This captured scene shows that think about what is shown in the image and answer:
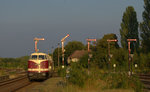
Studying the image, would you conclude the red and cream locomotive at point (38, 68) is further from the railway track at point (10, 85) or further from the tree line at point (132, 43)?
the tree line at point (132, 43)

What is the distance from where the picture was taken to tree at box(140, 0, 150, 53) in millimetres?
55694

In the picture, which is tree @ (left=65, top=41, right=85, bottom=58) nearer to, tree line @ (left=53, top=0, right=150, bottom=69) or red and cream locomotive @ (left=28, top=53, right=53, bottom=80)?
tree line @ (left=53, top=0, right=150, bottom=69)

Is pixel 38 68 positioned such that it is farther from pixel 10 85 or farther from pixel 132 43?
pixel 132 43

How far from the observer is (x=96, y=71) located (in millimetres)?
16812

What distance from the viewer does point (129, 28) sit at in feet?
213

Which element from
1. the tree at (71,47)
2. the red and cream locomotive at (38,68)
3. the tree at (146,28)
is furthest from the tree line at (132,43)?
the tree at (71,47)

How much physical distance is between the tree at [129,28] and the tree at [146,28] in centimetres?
634

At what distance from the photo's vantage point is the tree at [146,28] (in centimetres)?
5569

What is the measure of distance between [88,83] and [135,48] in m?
49.8

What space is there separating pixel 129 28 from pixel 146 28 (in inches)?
345

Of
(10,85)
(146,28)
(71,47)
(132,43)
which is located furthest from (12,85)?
(71,47)

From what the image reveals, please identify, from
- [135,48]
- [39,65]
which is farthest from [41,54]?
[135,48]

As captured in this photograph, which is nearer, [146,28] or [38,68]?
[38,68]

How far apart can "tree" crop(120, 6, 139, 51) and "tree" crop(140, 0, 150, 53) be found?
6342 millimetres
